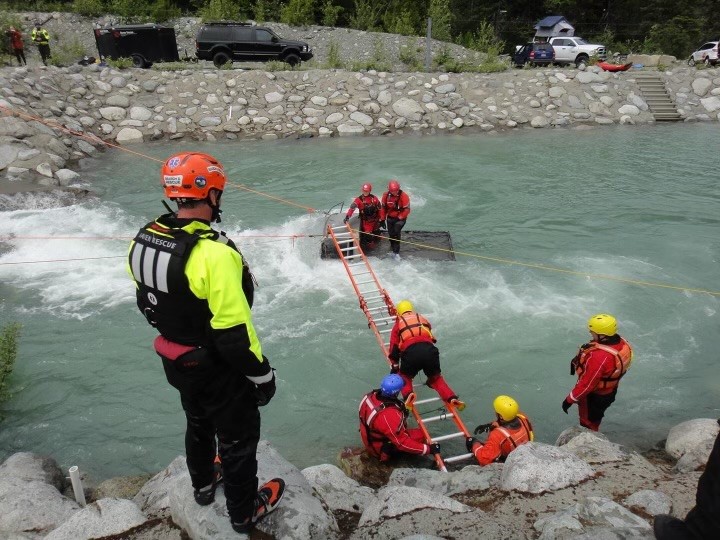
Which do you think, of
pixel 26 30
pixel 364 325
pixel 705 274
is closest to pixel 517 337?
pixel 364 325

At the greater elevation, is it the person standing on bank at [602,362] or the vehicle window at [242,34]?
the vehicle window at [242,34]

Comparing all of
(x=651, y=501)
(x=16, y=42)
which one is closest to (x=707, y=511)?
(x=651, y=501)

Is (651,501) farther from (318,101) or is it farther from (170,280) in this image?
(318,101)

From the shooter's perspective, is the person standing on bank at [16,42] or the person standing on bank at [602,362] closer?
the person standing on bank at [602,362]

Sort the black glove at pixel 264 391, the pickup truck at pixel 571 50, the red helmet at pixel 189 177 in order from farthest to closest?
the pickup truck at pixel 571 50 → the black glove at pixel 264 391 → the red helmet at pixel 189 177

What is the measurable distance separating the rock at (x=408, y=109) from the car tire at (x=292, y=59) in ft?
16.7

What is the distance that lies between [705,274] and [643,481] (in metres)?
6.53

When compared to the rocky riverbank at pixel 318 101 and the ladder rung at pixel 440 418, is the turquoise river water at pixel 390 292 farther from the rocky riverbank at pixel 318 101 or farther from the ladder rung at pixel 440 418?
the rocky riverbank at pixel 318 101

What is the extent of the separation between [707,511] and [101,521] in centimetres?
345

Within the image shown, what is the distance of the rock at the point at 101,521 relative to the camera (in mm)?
3496

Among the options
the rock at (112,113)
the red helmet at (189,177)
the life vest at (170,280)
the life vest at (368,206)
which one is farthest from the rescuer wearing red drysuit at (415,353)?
the rock at (112,113)

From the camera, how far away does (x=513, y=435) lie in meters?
5.02

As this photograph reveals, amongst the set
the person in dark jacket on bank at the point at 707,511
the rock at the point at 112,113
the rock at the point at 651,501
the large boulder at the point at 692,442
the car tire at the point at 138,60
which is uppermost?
the person in dark jacket on bank at the point at 707,511

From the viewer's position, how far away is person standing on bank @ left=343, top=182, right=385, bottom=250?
30.7ft
